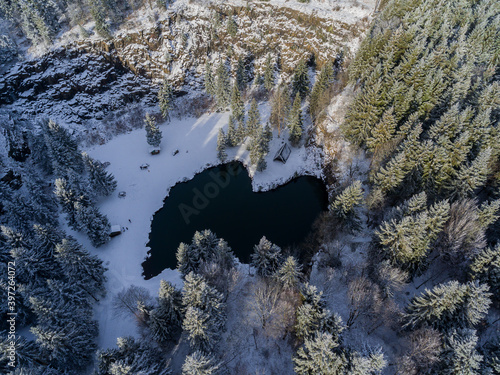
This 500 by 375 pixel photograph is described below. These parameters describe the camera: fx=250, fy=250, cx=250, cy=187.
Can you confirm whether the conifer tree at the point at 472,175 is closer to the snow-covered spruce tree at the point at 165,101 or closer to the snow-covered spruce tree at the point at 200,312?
the snow-covered spruce tree at the point at 200,312

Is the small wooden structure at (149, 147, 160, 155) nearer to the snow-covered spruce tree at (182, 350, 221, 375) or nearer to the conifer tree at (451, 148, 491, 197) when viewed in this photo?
the snow-covered spruce tree at (182, 350, 221, 375)

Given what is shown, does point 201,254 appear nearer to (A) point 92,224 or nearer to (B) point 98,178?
(A) point 92,224

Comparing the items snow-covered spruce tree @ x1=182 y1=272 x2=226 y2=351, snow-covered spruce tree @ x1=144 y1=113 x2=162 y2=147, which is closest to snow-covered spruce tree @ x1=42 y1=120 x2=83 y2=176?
snow-covered spruce tree @ x1=144 y1=113 x2=162 y2=147

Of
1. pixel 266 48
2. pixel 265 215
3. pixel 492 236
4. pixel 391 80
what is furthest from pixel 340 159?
pixel 266 48

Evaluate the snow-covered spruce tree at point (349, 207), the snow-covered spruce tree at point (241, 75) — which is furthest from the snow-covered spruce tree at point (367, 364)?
the snow-covered spruce tree at point (241, 75)

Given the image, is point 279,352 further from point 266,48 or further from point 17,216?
point 266,48

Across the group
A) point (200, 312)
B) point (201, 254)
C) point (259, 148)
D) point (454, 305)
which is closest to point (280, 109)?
point (259, 148)

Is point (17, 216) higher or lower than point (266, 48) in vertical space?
lower
